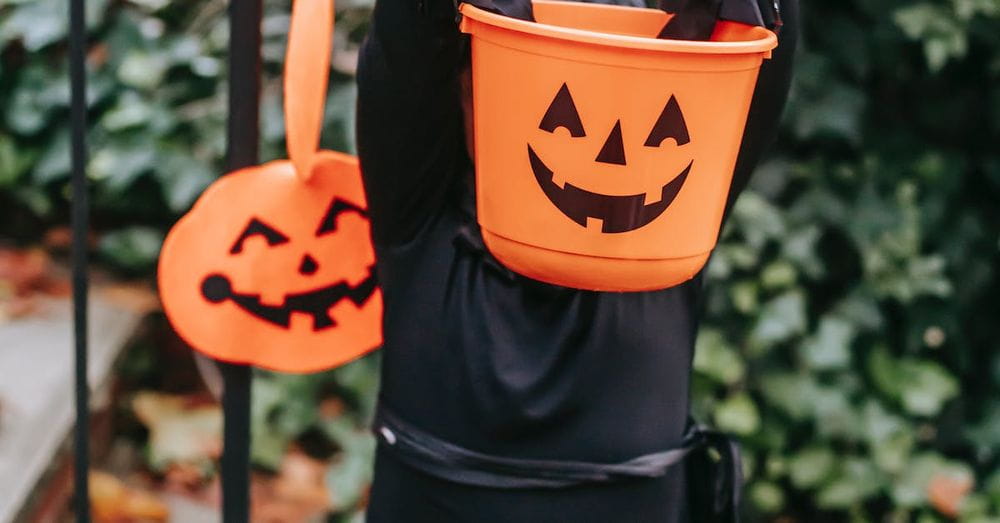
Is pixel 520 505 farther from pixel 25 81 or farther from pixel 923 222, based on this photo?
pixel 25 81

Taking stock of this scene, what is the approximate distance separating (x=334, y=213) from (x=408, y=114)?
226 millimetres

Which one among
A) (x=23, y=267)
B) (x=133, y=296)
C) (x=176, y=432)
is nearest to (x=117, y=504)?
(x=176, y=432)

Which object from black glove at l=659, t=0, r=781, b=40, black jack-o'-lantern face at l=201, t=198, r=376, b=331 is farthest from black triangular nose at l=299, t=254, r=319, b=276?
black glove at l=659, t=0, r=781, b=40

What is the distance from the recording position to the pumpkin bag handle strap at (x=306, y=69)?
3.24 ft

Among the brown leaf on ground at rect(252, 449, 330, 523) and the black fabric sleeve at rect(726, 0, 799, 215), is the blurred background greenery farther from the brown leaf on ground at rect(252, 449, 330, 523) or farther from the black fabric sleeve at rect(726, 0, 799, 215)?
the black fabric sleeve at rect(726, 0, 799, 215)

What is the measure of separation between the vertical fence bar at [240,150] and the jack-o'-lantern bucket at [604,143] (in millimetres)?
309

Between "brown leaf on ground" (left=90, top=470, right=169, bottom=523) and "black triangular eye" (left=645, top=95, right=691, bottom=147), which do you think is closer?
"black triangular eye" (left=645, top=95, right=691, bottom=147)

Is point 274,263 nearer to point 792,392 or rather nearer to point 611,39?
point 611,39

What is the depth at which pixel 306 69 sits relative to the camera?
998 millimetres

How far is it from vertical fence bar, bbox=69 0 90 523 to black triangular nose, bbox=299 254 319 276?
21 centimetres

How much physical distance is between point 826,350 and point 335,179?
115 cm

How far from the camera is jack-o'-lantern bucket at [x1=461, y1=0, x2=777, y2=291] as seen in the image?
2.37ft

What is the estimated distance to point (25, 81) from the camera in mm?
2148

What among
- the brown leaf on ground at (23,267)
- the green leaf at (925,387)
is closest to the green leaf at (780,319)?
the green leaf at (925,387)
